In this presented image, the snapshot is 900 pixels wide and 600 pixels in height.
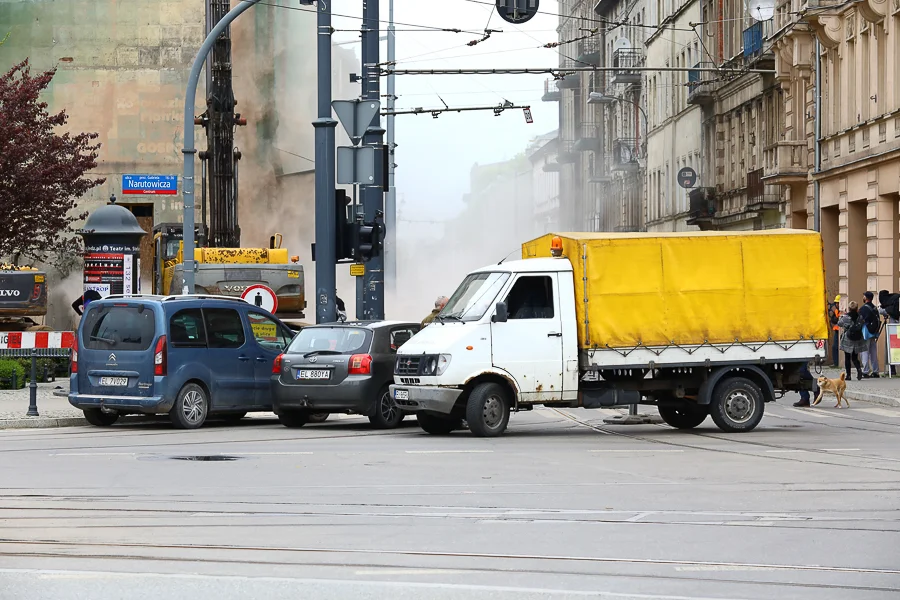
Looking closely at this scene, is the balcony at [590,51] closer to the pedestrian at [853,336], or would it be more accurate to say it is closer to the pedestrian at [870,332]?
the pedestrian at [870,332]

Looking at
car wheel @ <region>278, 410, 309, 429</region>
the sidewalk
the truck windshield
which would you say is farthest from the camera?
the sidewalk

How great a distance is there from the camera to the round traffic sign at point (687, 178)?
2077 inches

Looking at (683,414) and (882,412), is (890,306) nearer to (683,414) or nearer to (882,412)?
(882,412)

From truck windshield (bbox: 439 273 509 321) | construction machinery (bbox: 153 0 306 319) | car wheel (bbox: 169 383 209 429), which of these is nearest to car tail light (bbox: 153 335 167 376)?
car wheel (bbox: 169 383 209 429)

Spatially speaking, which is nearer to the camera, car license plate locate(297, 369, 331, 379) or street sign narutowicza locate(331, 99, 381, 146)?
car license plate locate(297, 369, 331, 379)

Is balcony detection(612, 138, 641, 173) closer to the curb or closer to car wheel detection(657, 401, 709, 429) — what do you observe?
the curb

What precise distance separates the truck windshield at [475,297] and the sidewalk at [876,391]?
9.32 metres

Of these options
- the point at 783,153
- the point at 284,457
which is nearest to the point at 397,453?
the point at 284,457

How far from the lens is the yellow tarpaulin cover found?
18719 millimetres

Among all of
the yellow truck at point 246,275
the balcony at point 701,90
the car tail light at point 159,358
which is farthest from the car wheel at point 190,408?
the balcony at point 701,90

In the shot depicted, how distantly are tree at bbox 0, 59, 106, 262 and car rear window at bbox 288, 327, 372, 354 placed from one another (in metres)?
20.1

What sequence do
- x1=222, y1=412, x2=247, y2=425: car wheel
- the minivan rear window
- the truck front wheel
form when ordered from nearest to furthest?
1. the truck front wheel
2. the minivan rear window
3. x1=222, y1=412, x2=247, y2=425: car wheel

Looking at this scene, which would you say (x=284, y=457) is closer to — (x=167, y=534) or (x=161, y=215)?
(x=167, y=534)

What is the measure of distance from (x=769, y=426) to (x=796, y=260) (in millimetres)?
2608
